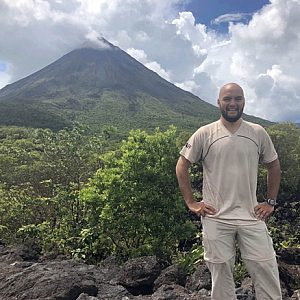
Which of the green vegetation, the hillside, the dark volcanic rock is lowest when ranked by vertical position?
the dark volcanic rock

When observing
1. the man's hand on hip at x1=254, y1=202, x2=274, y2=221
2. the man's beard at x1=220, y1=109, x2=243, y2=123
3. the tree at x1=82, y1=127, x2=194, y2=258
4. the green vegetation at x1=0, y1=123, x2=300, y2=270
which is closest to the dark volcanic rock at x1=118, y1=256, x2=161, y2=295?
the green vegetation at x1=0, y1=123, x2=300, y2=270

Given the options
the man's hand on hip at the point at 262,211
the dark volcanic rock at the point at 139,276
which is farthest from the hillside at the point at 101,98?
the man's hand on hip at the point at 262,211

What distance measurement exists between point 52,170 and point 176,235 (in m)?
5.05

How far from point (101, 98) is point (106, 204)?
4558 inches

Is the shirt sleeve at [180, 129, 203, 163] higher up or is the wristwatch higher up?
the shirt sleeve at [180, 129, 203, 163]

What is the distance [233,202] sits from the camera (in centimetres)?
367

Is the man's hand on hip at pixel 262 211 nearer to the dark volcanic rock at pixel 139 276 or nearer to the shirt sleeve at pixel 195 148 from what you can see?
the shirt sleeve at pixel 195 148

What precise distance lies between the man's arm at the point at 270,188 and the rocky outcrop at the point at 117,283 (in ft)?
7.50

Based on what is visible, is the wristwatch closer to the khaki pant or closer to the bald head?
the khaki pant

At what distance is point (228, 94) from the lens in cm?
380

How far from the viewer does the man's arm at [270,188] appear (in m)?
3.72

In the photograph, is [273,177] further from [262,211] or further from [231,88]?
[231,88]

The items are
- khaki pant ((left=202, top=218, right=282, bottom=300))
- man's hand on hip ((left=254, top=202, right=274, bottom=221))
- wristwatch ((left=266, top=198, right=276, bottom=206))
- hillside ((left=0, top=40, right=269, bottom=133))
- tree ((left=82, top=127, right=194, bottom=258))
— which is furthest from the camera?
hillside ((left=0, top=40, right=269, bottom=133))

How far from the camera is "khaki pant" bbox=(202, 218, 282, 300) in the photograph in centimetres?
358
